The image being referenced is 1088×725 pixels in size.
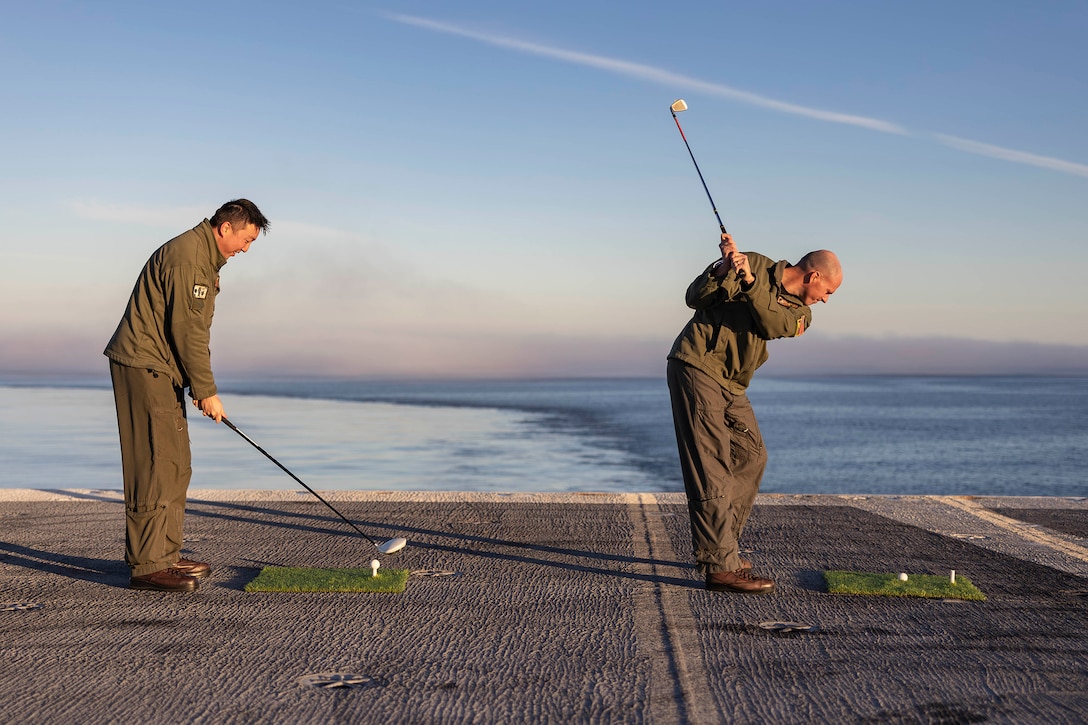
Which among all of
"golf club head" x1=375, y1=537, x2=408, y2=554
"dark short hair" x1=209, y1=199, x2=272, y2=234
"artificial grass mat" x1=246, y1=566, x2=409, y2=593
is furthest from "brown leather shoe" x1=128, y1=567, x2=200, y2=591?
"dark short hair" x1=209, y1=199, x2=272, y2=234

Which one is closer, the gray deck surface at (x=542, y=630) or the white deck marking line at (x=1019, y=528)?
the gray deck surface at (x=542, y=630)

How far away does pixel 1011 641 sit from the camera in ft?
14.1

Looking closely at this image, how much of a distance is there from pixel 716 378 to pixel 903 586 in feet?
4.57

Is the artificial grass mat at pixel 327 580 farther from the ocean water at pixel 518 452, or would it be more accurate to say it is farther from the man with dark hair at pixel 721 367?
the ocean water at pixel 518 452

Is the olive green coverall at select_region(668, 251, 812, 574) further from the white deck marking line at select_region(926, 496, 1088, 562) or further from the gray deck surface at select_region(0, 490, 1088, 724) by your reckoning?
the white deck marking line at select_region(926, 496, 1088, 562)

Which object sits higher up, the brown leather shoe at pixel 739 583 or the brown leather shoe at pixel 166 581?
the brown leather shoe at pixel 166 581

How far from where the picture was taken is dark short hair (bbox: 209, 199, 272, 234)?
5.35 meters

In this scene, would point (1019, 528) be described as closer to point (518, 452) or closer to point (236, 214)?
point (236, 214)

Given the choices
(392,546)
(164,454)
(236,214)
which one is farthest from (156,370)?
(392,546)

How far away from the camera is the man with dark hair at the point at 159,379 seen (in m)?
5.20

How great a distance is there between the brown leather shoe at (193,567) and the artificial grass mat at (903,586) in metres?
3.20

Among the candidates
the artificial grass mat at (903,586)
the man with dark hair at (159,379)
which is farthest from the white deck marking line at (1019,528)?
the man with dark hair at (159,379)

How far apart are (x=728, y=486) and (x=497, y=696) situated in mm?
2235

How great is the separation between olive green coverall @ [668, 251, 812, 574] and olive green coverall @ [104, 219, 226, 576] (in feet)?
7.99
